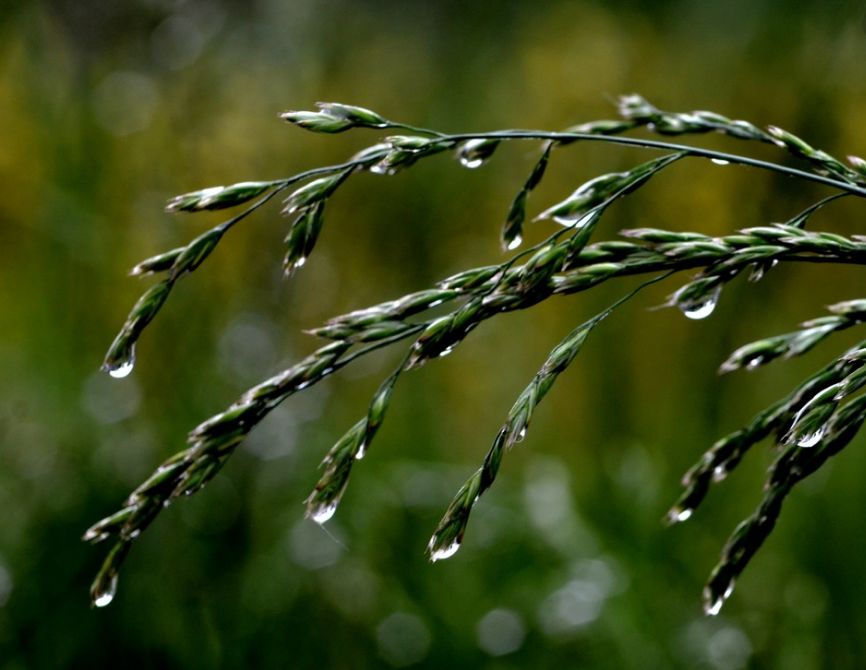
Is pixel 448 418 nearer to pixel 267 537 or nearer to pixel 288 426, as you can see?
pixel 288 426

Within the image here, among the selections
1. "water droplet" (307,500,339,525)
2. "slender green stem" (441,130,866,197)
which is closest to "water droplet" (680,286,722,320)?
"slender green stem" (441,130,866,197)

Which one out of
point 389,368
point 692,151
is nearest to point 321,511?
point 692,151

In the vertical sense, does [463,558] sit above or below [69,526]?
below

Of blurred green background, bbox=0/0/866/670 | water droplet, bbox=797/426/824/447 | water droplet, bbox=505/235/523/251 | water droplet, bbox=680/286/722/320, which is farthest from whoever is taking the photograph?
blurred green background, bbox=0/0/866/670

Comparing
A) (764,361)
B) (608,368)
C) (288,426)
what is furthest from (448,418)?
(764,361)

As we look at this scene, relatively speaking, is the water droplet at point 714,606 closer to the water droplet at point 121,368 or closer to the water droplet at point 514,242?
the water droplet at point 514,242

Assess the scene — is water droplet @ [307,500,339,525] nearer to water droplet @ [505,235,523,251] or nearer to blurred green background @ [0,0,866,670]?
blurred green background @ [0,0,866,670]

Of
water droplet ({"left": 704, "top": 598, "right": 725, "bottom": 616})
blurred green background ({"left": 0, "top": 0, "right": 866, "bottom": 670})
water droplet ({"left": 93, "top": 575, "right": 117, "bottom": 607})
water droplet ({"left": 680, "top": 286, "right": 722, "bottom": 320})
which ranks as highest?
water droplet ({"left": 680, "top": 286, "right": 722, "bottom": 320})
